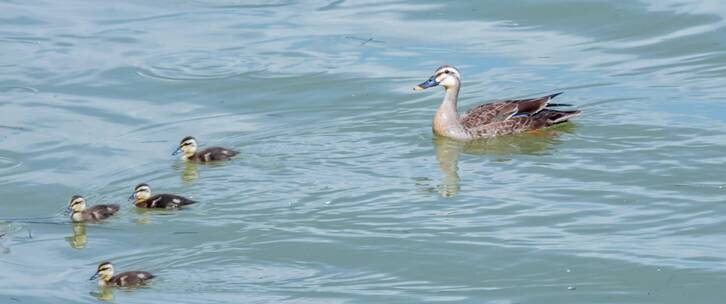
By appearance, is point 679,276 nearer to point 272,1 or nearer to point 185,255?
point 185,255

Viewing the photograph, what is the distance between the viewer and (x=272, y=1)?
20312 millimetres

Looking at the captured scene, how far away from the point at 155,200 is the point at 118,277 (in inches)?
76.4

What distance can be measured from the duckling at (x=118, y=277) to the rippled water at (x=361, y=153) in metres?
0.09

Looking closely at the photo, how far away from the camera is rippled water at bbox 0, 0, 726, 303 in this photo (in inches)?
434

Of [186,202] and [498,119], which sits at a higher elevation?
[498,119]

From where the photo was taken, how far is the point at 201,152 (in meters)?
14.0

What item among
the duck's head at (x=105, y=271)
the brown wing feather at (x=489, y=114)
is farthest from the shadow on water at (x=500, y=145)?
the duck's head at (x=105, y=271)

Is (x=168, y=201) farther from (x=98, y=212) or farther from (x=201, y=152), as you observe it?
(x=201, y=152)

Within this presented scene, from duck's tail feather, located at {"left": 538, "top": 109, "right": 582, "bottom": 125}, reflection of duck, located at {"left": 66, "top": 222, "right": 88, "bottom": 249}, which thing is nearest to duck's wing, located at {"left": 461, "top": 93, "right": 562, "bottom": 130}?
duck's tail feather, located at {"left": 538, "top": 109, "right": 582, "bottom": 125}

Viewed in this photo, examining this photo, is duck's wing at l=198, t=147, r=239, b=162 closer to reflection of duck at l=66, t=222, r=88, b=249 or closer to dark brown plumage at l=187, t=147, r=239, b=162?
dark brown plumage at l=187, t=147, r=239, b=162

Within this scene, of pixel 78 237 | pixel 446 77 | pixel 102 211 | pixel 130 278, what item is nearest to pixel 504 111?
pixel 446 77

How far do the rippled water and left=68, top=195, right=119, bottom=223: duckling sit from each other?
0.27ft

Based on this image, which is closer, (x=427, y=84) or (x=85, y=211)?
(x=85, y=211)

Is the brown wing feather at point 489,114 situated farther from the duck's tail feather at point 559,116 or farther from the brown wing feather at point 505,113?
the duck's tail feather at point 559,116
